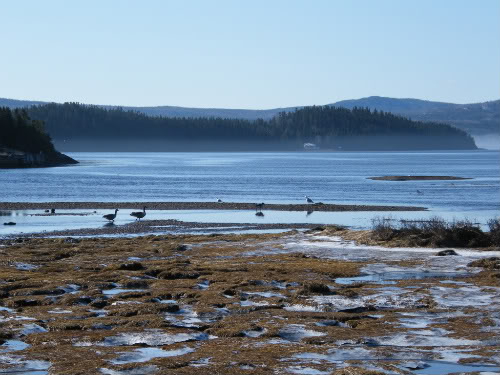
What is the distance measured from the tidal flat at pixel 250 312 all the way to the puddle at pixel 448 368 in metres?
0.03

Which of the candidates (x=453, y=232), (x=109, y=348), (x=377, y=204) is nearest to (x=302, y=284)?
(x=109, y=348)

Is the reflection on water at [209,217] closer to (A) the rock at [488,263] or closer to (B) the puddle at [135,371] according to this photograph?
(A) the rock at [488,263]

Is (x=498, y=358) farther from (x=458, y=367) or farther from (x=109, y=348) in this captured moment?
(x=109, y=348)

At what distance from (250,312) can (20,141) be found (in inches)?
4954

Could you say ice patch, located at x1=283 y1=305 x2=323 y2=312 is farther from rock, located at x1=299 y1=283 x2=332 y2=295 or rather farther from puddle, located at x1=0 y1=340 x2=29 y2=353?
puddle, located at x1=0 y1=340 x2=29 y2=353

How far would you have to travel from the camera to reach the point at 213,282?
24703 millimetres

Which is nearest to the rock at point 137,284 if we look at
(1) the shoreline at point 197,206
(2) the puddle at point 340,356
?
(2) the puddle at point 340,356

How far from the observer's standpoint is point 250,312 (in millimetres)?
20094

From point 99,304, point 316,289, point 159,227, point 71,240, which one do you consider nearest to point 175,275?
point 316,289

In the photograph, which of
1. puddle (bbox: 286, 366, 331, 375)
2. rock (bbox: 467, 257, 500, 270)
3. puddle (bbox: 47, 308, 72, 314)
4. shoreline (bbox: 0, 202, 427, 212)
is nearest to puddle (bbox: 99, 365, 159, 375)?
puddle (bbox: 286, 366, 331, 375)

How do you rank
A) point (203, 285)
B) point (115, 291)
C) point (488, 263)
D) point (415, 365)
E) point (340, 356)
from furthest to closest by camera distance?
point (488, 263) < point (203, 285) < point (115, 291) < point (340, 356) < point (415, 365)

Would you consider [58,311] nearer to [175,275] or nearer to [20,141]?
[175,275]

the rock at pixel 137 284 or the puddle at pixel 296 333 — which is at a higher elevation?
the puddle at pixel 296 333

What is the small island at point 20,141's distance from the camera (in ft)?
455
